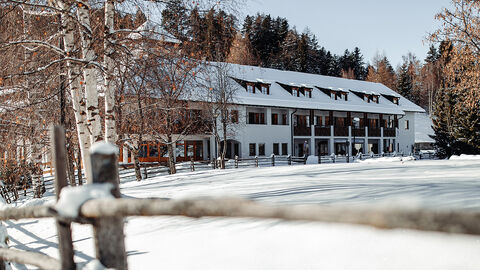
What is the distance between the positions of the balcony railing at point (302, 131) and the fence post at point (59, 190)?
31550mm

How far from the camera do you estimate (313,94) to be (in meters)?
36.4

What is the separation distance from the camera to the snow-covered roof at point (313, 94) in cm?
3103

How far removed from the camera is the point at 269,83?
32594mm

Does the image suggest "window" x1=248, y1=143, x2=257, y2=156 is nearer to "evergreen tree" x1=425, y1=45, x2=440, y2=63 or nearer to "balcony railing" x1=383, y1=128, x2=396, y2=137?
"balcony railing" x1=383, y1=128, x2=396, y2=137

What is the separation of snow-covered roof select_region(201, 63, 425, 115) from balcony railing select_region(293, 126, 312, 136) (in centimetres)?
201

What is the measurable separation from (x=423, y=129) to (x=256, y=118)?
42.4 meters

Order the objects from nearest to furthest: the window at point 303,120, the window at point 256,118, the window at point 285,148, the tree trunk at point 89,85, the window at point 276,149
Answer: the tree trunk at point 89,85 < the window at point 256,118 < the window at point 276,149 < the window at point 285,148 < the window at point 303,120

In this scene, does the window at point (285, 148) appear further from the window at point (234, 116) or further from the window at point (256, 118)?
the window at point (234, 116)

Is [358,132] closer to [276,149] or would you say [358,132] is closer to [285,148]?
[285,148]

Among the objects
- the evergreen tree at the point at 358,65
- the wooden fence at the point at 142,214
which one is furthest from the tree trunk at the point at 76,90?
the evergreen tree at the point at 358,65

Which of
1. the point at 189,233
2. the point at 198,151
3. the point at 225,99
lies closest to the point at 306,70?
the point at 198,151

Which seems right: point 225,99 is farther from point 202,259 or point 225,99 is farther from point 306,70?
point 306,70

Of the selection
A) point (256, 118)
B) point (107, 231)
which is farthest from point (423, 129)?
point (107, 231)

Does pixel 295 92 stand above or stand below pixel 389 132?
above
